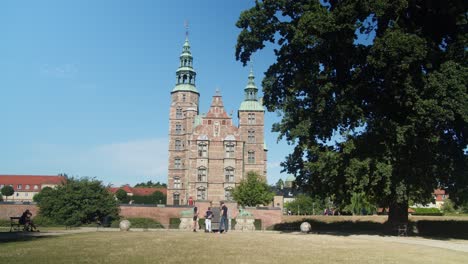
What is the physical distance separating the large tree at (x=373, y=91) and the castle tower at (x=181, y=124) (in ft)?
137

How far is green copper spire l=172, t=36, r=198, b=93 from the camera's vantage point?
232 feet

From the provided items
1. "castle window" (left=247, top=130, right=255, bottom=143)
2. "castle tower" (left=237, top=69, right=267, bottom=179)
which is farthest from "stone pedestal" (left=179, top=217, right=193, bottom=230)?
"castle window" (left=247, top=130, right=255, bottom=143)

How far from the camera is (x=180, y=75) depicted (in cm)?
7125

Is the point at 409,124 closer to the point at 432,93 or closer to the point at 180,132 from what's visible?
the point at 432,93

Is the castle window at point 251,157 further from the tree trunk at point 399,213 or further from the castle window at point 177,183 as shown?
the tree trunk at point 399,213

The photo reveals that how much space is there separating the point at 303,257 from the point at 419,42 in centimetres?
1294

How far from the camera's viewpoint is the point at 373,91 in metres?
24.4

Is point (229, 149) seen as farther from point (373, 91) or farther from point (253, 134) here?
point (373, 91)

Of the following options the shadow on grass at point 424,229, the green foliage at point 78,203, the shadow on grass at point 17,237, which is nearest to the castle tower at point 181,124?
the green foliage at point 78,203

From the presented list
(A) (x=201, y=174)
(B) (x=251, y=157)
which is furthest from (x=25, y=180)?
(B) (x=251, y=157)

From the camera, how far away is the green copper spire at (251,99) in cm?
6694

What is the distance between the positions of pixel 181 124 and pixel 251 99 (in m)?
11.9

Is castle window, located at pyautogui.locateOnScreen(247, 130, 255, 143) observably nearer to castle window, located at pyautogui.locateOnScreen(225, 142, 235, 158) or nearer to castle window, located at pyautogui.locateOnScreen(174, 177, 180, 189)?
castle window, located at pyautogui.locateOnScreen(225, 142, 235, 158)

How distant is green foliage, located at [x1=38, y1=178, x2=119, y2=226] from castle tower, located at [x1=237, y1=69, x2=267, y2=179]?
3222 centimetres
